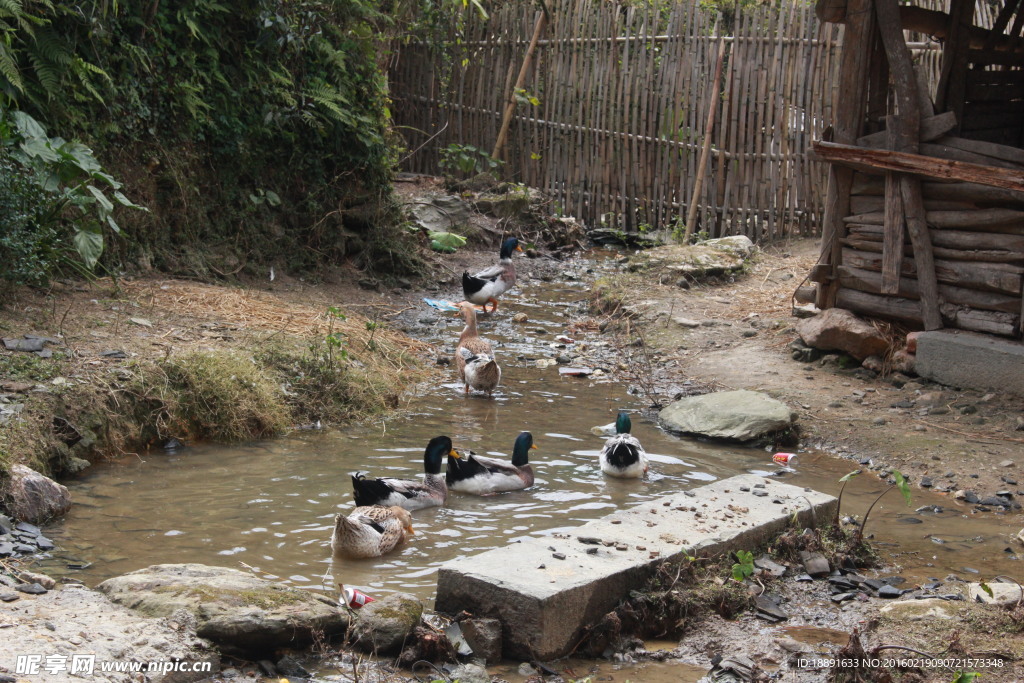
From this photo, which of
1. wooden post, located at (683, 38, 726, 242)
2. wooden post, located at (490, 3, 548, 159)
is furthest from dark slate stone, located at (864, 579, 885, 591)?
wooden post, located at (490, 3, 548, 159)

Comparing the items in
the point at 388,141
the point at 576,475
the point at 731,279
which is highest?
the point at 388,141

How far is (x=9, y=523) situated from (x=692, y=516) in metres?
3.68

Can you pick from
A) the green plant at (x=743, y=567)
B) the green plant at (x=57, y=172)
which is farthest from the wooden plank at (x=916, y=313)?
the green plant at (x=57, y=172)

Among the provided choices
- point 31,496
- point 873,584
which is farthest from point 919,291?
point 31,496

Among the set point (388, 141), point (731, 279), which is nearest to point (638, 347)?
point (731, 279)

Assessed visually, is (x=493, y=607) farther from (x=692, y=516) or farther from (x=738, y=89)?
(x=738, y=89)

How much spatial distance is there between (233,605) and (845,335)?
21.7 ft

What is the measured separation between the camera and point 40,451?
596 centimetres

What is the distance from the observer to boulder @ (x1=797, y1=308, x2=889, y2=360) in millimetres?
8914

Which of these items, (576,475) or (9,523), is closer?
(9,523)

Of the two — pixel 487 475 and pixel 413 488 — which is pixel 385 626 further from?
pixel 487 475

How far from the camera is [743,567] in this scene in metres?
4.96

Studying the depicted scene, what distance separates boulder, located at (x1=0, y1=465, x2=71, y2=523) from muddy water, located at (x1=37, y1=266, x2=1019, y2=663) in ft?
0.39

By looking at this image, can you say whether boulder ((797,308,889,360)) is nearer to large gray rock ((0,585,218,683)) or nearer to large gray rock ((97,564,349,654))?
large gray rock ((97,564,349,654))
